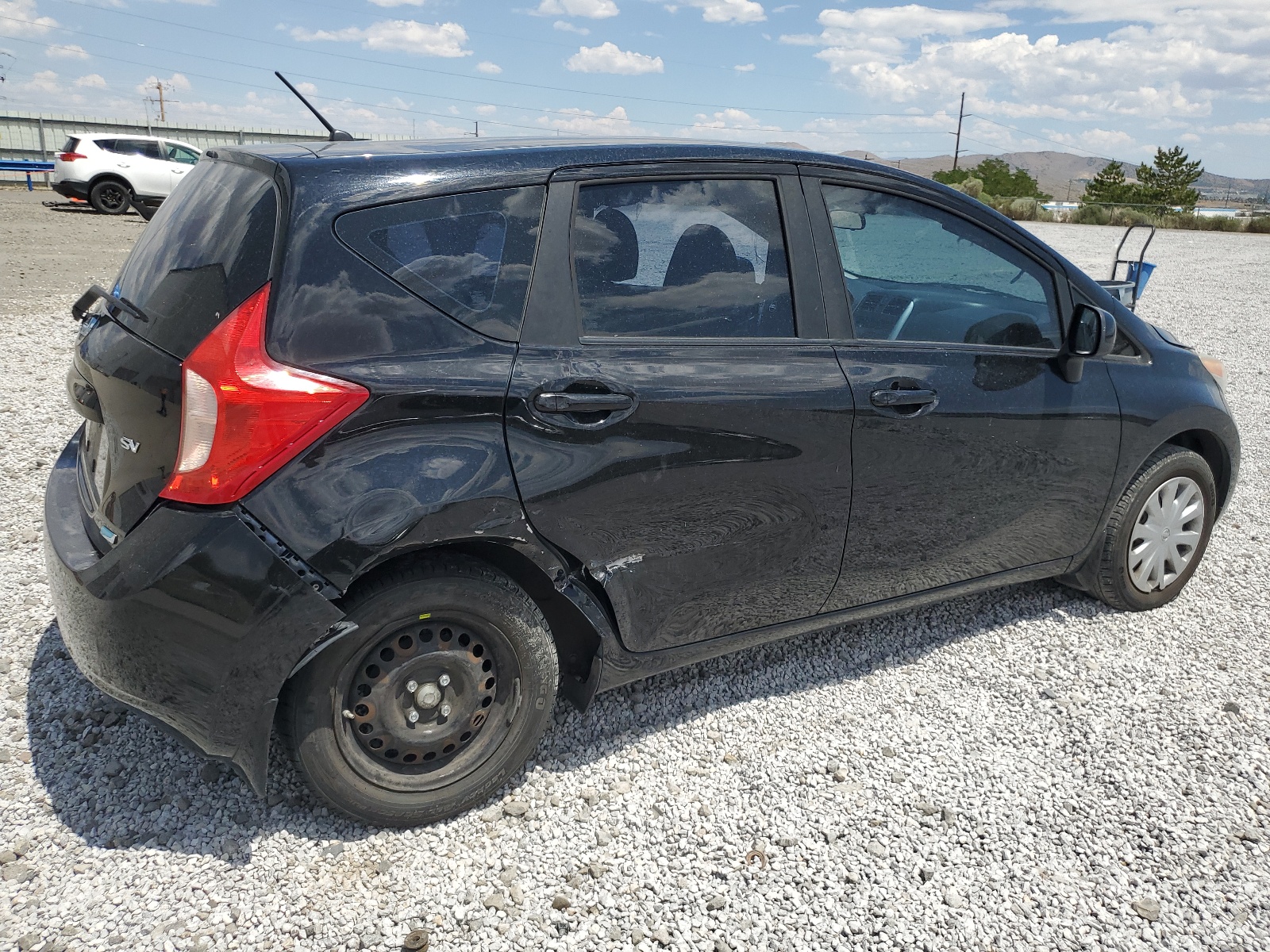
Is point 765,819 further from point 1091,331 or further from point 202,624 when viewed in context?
point 1091,331

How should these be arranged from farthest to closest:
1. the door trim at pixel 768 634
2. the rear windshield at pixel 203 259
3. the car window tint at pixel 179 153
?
the car window tint at pixel 179 153 → the door trim at pixel 768 634 → the rear windshield at pixel 203 259

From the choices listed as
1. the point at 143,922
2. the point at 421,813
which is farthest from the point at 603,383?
the point at 143,922

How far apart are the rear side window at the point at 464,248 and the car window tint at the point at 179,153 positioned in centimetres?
2248

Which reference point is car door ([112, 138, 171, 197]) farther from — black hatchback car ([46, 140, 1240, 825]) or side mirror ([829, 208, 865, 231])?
side mirror ([829, 208, 865, 231])

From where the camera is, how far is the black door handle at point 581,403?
249 cm

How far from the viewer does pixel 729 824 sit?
2717 millimetres

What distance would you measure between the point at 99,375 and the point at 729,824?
7.02 feet

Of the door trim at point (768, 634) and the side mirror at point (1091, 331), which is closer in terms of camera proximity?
the door trim at point (768, 634)

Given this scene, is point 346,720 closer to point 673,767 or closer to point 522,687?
point 522,687

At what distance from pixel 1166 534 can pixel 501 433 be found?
3130 mm

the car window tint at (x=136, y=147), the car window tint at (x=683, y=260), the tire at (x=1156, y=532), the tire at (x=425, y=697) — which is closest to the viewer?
the tire at (x=425, y=697)

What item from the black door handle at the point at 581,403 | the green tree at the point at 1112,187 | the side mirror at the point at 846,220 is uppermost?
the green tree at the point at 1112,187

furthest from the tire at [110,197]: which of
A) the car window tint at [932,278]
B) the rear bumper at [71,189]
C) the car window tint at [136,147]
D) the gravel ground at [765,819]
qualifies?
the car window tint at [932,278]

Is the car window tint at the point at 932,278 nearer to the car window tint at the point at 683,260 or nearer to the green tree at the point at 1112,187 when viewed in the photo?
the car window tint at the point at 683,260
